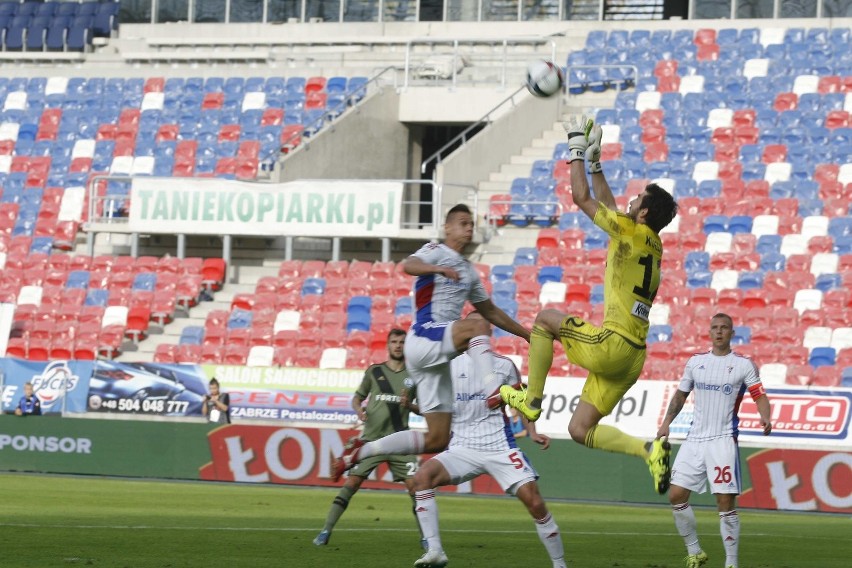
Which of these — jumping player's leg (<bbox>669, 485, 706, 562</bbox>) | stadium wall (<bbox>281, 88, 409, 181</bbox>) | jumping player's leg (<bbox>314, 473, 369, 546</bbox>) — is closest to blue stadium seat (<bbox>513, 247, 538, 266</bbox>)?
stadium wall (<bbox>281, 88, 409, 181</bbox>)

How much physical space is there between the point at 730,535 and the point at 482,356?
2.62 m

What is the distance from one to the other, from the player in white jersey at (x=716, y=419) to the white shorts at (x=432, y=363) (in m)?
2.50

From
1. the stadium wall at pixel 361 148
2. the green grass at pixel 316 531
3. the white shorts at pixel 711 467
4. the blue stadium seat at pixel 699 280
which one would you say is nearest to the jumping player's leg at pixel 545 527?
the green grass at pixel 316 531

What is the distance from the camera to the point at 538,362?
37.8 ft

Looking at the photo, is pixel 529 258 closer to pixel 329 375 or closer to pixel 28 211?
pixel 329 375

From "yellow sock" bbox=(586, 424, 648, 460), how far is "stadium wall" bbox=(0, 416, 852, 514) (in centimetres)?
1202

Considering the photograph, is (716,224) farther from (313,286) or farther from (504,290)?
(313,286)

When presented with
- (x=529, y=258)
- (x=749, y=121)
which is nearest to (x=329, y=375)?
(x=529, y=258)

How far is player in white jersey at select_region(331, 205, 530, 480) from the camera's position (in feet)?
39.2

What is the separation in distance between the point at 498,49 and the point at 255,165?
6476 mm

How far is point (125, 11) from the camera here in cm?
4188

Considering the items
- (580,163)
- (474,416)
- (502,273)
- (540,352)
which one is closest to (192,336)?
(502,273)

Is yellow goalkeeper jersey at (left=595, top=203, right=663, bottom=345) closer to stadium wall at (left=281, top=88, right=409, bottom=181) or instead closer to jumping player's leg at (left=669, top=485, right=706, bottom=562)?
jumping player's leg at (left=669, top=485, right=706, bottom=562)

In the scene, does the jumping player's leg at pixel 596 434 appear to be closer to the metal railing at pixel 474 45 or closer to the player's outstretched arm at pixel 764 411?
the player's outstretched arm at pixel 764 411
